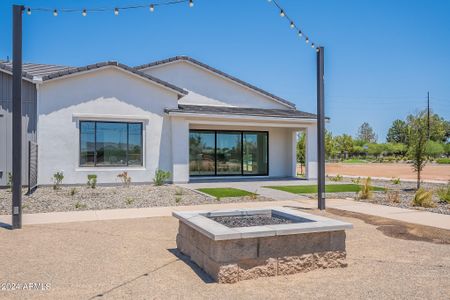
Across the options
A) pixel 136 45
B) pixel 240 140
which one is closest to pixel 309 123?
pixel 240 140

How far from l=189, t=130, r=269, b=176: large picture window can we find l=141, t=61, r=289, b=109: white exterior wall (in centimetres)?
210

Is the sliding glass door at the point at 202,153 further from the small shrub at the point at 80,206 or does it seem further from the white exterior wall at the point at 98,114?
the small shrub at the point at 80,206

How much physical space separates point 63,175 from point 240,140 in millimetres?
9569

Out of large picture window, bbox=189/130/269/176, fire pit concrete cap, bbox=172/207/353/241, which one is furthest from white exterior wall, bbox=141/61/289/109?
fire pit concrete cap, bbox=172/207/353/241

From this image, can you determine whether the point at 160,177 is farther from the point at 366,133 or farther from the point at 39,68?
the point at 366,133

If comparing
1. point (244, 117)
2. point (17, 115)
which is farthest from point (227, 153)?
point (17, 115)

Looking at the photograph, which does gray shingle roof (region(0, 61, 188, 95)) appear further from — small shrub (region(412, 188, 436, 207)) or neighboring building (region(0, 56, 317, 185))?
small shrub (region(412, 188, 436, 207))

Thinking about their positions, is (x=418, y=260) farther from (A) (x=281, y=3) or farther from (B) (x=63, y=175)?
(B) (x=63, y=175)

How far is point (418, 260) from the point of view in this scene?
6074 mm

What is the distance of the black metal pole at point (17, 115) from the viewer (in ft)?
26.9

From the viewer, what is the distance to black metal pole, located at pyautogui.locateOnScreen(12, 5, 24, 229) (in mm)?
8203

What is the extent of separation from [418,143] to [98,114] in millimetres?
13888

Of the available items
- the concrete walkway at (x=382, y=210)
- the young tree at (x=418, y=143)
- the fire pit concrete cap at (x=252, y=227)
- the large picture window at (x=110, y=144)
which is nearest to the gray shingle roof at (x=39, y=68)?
the large picture window at (x=110, y=144)

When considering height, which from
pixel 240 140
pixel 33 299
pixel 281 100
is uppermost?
pixel 281 100
